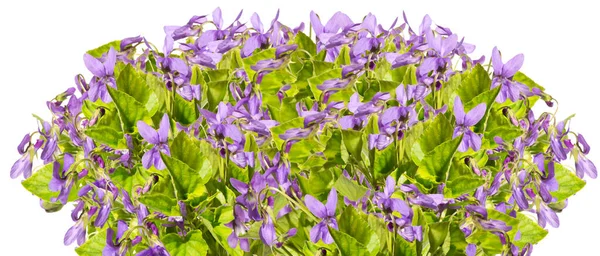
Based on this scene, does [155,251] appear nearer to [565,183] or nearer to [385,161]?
[385,161]

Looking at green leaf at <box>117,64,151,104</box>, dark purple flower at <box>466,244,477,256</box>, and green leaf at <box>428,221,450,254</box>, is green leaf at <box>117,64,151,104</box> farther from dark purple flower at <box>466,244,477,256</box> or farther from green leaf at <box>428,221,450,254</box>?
dark purple flower at <box>466,244,477,256</box>

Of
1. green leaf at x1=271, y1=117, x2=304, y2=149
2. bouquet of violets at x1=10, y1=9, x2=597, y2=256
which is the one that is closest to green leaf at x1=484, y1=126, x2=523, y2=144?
bouquet of violets at x1=10, y1=9, x2=597, y2=256

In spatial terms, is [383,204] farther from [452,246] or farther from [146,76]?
[146,76]

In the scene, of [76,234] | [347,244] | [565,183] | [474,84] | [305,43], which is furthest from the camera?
[305,43]

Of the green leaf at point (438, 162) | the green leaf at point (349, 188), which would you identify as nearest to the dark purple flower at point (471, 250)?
the green leaf at point (438, 162)

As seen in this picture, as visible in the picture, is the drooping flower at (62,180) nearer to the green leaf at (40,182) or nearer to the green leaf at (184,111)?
the green leaf at (40,182)

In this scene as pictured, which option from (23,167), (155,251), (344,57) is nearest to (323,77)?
(344,57)
